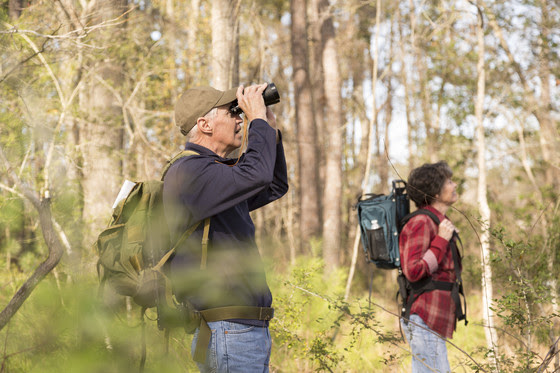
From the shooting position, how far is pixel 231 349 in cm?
205

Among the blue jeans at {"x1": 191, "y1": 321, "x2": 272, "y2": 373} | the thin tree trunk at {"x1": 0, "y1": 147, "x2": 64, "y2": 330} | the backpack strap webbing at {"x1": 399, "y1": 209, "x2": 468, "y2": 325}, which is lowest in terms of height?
the backpack strap webbing at {"x1": 399, "y1": 209, "x2": 468, "y2": 325}

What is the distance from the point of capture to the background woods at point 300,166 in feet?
8.81

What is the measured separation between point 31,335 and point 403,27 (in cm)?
1555

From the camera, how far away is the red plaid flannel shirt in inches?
129

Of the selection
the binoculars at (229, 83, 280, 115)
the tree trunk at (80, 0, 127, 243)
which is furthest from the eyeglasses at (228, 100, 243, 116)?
the tree trunk at (80, 0, 127, 243)

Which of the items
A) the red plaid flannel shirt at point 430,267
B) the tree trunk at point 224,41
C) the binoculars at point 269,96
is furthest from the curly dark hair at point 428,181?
the tree trunk at point 224,41

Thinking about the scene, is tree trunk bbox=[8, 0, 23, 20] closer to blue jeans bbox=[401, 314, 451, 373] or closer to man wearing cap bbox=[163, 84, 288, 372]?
man wearing cap bbox=[163, 84, 288, 372]

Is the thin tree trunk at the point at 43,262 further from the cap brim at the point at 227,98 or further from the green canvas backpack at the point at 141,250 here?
the cap brim at the point at 227,98

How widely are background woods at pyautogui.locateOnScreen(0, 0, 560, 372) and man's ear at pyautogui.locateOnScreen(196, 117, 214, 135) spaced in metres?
0.63

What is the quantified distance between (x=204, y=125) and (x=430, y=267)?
66.4 inches

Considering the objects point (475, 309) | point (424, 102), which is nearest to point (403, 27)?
point (424, 102)

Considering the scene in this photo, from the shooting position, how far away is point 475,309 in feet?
30.5

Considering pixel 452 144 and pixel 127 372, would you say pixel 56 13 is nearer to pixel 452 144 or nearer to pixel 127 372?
pixel 127 372

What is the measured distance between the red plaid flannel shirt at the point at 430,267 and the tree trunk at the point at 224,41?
9.92 feet
